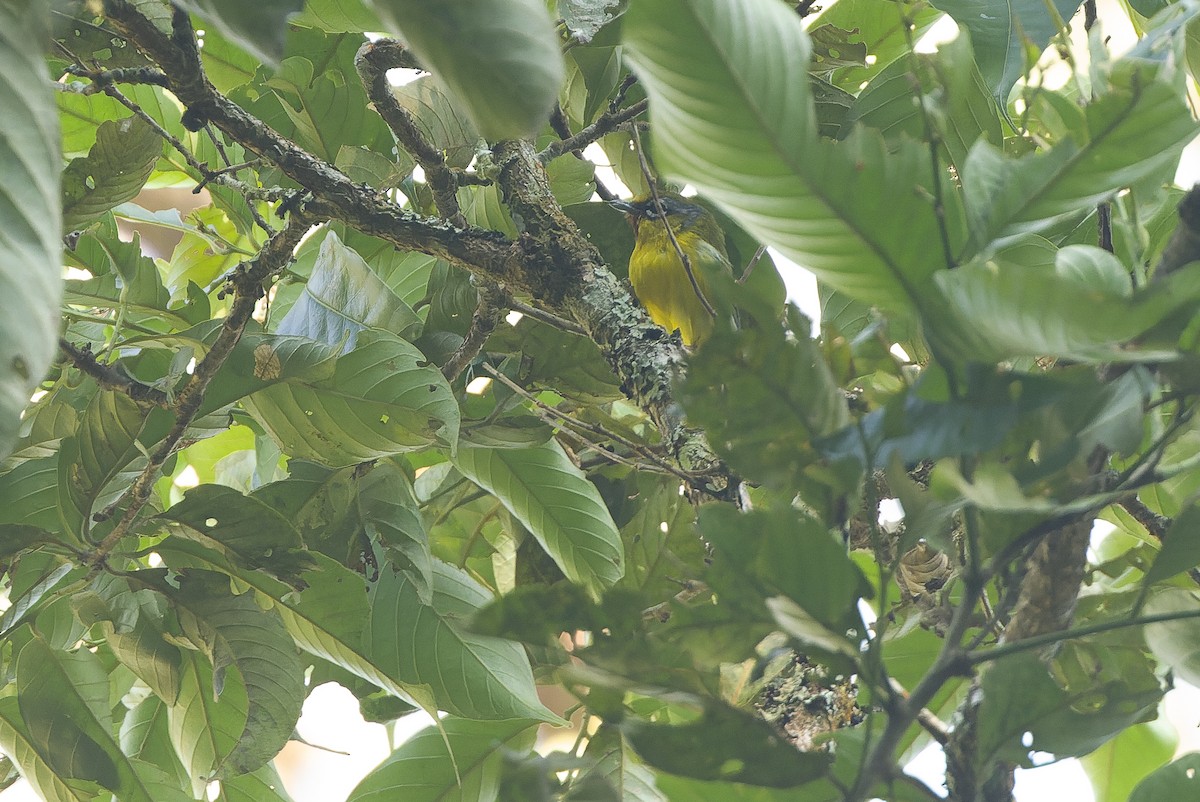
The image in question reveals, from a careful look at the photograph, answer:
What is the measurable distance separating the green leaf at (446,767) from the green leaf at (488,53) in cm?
64

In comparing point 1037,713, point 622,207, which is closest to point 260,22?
point 1037,713

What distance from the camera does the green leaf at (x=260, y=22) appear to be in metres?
0.29

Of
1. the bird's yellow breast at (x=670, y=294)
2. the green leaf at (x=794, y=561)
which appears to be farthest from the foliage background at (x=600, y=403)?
the bird's yellow breast at (x=670, y=294)

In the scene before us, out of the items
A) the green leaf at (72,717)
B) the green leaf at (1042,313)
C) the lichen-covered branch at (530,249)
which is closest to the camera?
the green leaf at (1042,313)

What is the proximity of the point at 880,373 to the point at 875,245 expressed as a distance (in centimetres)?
10

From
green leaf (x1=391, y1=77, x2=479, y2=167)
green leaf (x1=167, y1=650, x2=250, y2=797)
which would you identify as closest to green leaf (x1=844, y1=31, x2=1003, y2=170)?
green leaf (x1=391, y1=77, x2=479, y2=167)

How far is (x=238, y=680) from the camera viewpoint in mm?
835

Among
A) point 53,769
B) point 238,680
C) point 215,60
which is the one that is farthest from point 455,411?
point 215,60

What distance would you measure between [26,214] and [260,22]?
0.28 ft

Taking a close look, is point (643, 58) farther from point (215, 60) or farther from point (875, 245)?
point (215, 60)

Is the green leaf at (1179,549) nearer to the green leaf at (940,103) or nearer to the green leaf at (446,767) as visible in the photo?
the green leaf at (940,103)

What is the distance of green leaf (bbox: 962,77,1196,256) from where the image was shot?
1.00 feet

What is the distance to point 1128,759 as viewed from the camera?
0.69m

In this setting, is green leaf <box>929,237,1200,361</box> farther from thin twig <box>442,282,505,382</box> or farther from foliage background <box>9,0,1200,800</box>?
thin twig <box>442,282,505,382</box>
